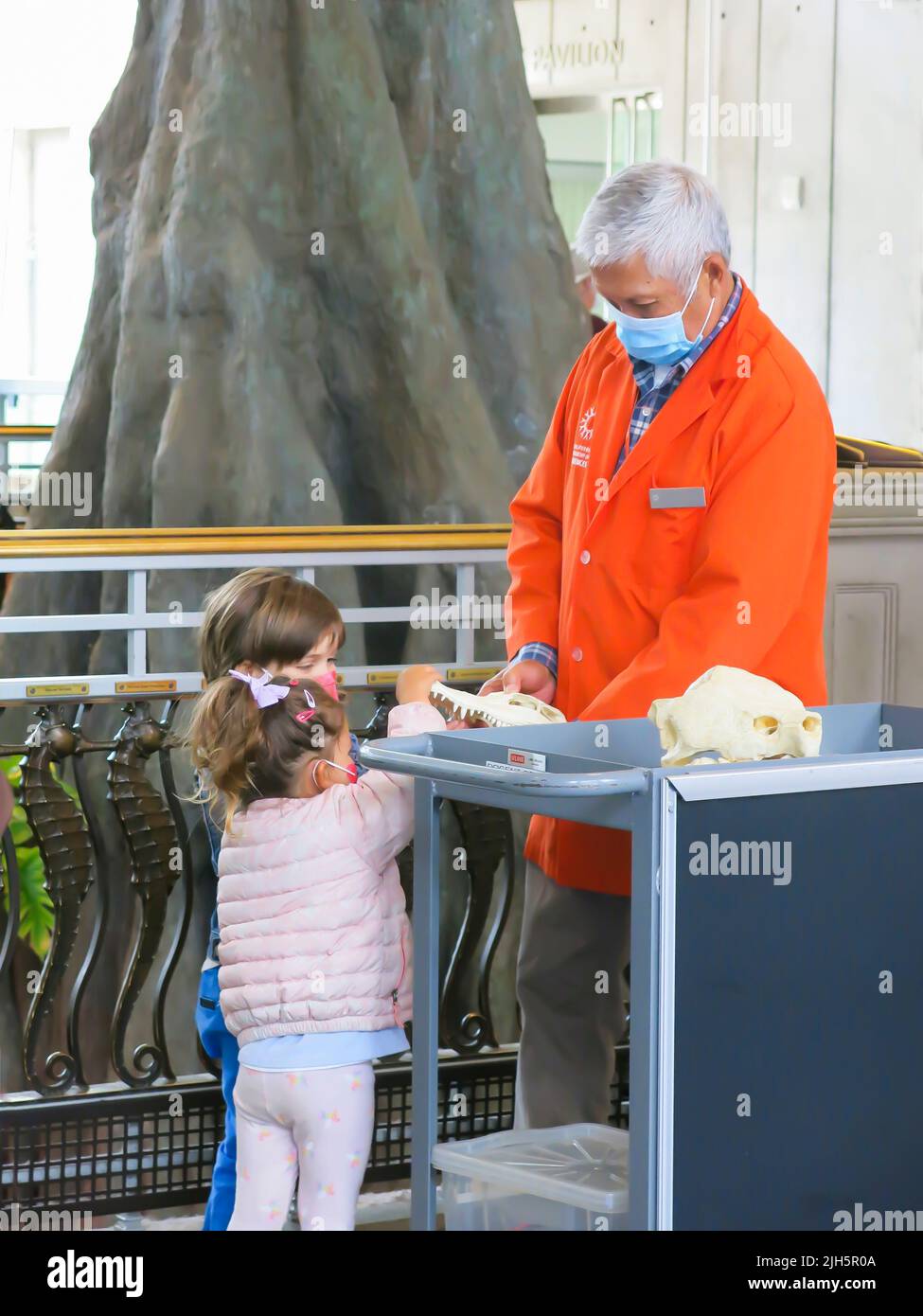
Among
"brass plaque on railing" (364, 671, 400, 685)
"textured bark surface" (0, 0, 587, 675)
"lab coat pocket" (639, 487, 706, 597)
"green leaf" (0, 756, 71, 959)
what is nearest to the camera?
"lab coat pocket" (639, 487, 706, 597)

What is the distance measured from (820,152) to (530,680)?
4.80 m

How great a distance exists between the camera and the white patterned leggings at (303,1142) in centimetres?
202

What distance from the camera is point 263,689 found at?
205 centimetres

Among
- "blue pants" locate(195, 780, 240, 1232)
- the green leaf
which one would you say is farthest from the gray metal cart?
the green leaf

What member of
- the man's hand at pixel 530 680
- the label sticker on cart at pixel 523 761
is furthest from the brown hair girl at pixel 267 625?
the label sticker on cart at pixel 523 761

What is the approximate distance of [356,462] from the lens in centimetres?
482

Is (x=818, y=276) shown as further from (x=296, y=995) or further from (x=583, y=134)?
(x=296, y=995)

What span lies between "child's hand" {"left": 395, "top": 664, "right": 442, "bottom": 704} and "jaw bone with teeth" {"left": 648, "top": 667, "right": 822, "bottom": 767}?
39 centimetres

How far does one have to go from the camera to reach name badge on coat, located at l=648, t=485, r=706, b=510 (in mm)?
2100

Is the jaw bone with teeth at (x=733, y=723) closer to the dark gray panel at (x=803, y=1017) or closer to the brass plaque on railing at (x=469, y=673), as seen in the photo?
the dark gray panel at (x=803, y=1017)

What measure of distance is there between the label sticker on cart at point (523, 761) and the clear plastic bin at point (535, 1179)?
49 cm

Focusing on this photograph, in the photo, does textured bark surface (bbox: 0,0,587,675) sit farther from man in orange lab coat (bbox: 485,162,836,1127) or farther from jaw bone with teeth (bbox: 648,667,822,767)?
jaw bone with teeth (bbox: 648,667,822,767)

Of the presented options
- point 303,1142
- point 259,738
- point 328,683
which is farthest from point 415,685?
point 303,1142

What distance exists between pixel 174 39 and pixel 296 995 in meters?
3.62
